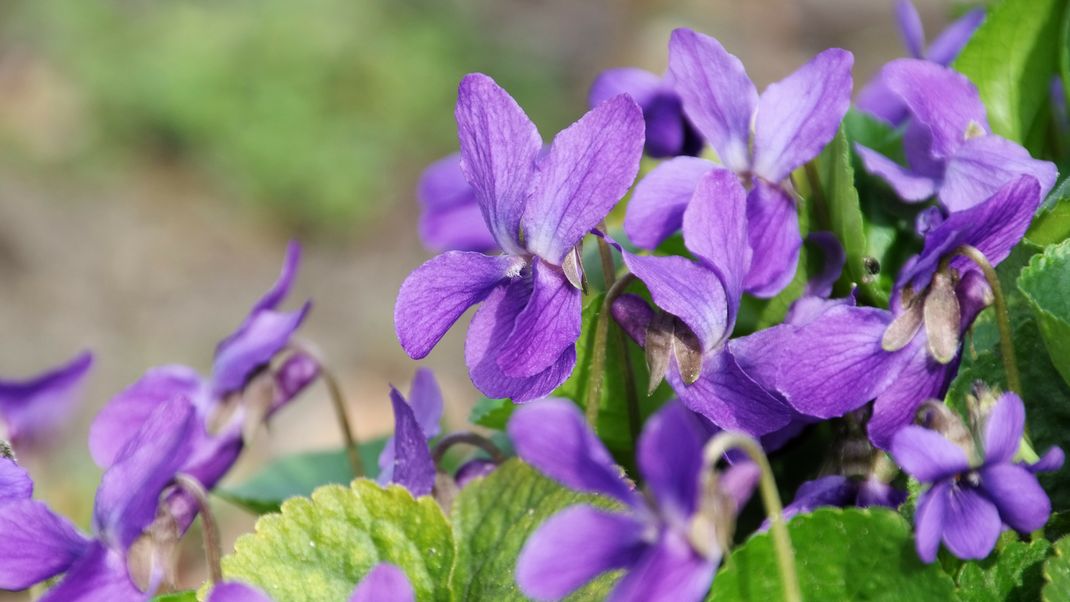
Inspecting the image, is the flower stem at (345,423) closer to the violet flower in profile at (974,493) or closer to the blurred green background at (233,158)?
the violet flower in profile at (974,493)

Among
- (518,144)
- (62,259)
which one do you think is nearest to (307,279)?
(62,259)

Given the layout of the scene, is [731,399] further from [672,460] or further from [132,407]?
[132,407]

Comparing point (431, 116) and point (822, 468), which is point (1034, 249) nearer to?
point (822, 468)

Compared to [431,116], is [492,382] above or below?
above

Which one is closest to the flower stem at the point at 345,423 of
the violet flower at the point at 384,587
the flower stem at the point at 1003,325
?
the violet flower at the point at 384,587

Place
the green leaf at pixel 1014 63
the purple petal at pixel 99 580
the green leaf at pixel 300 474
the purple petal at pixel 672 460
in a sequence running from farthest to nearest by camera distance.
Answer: the green leaf at pixel 300 474 < the green leaf at pixel 1014 63 < the purple petal at pixel 99 580 < the purple petal at pixel 672 460

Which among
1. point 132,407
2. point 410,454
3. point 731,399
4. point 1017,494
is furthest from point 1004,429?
point 132,407

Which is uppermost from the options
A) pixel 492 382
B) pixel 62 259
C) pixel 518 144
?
pixel 518 144
